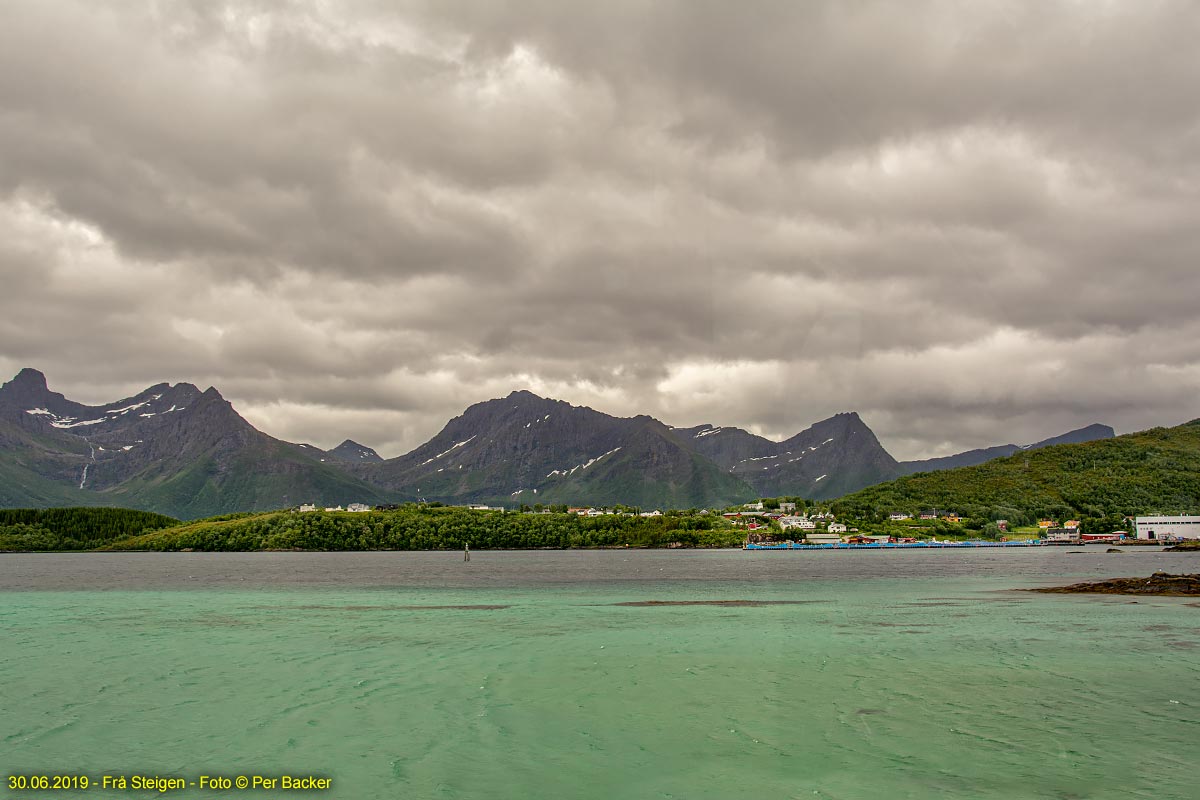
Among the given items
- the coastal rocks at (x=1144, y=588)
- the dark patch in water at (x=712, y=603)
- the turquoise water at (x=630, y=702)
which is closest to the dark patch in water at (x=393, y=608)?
the turquoise water at (x=630, y=702)

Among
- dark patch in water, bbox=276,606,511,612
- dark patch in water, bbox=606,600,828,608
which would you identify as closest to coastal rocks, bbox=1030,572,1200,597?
dark patch in water, bbox=606,600,828,608

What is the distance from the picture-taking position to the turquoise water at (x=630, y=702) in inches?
881

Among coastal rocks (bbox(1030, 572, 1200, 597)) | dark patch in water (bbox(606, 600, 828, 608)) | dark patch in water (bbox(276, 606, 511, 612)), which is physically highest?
coastal rocks (bbox(1030, 572, 1200, 597))

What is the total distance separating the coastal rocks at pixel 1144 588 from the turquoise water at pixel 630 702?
52.6ft

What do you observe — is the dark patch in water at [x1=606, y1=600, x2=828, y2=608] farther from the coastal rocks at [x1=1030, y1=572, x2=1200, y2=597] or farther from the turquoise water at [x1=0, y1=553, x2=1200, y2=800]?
the coastal rocks at [x1=1030, y1=572, x2=1200, y2=597]

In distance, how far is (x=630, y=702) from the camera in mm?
31750

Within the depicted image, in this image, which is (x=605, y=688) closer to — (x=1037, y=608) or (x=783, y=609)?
(x=783, y=609)

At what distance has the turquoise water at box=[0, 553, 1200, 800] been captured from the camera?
2238cm

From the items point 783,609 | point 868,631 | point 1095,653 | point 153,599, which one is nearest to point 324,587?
point 153,599

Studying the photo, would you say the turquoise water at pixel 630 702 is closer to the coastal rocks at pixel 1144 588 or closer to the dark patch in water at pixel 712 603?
the dark patch in water at pixel 712 603

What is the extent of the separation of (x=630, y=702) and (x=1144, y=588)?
7412 cm

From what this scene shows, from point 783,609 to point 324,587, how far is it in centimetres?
6631

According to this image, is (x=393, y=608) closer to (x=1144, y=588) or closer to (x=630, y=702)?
(x=630, y=702)

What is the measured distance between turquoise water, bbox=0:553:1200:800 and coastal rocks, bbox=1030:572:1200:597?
1604 centimetres
